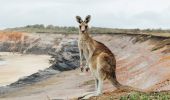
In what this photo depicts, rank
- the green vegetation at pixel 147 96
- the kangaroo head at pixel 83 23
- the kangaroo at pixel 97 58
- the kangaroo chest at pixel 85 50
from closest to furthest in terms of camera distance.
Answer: the green vegetation at pixel 147 96, the kangaroo at pixel 97 58, the kangaroo head at pixel 83 23, the kangaroo chest at pixel 85 50

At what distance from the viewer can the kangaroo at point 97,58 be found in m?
18.2

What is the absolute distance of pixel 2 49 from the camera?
154000mm

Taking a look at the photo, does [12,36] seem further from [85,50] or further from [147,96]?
[147,96]

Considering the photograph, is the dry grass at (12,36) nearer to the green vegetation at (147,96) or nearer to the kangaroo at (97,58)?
the kangaroo at (97,58)

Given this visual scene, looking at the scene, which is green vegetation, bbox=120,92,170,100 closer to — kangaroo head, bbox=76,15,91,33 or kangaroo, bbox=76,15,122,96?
kangaroo, bbox=76,15,122,96

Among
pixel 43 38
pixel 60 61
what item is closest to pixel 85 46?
pixel 60 61

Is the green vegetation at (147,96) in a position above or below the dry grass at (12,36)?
above

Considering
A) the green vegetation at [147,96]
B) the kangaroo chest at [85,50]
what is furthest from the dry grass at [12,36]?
the green vegetation at [147,96]

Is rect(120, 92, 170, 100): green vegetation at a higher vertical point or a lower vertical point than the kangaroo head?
lower

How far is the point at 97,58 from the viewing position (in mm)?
18281

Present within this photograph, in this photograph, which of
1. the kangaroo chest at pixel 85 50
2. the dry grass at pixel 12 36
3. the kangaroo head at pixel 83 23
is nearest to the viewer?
the kangaroo head at pixel 83 23

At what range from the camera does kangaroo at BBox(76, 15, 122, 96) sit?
18188 mm

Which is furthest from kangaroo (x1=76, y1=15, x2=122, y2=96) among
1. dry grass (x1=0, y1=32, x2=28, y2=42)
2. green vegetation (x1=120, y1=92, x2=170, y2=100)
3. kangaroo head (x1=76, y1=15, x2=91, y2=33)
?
dry grass (x1=0, y1=32, x2=28, y2=42)

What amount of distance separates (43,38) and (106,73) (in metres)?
129
